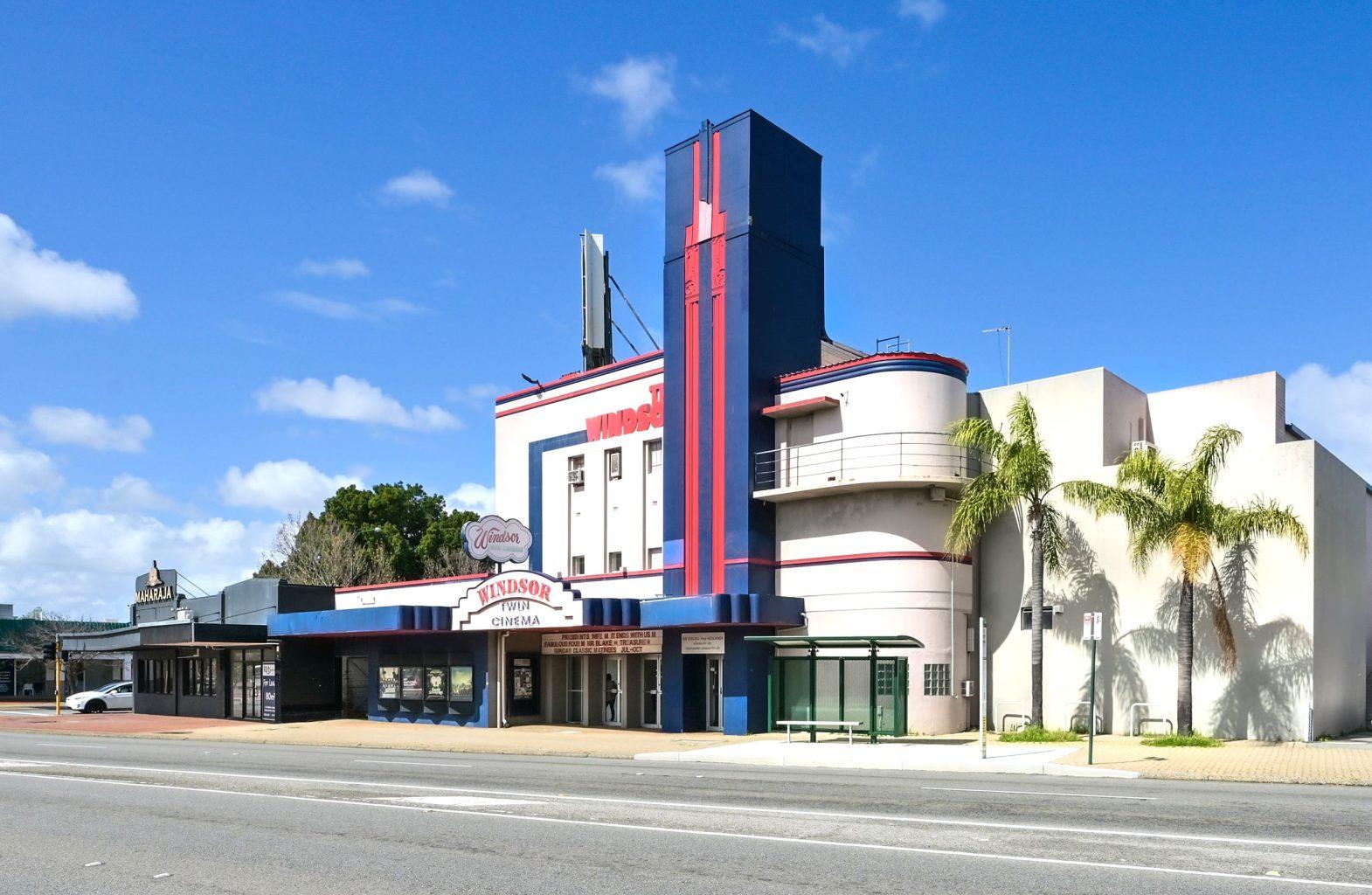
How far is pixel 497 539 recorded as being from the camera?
1452 inches

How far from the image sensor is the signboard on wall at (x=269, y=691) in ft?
135

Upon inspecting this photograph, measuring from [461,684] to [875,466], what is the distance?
14.9 m

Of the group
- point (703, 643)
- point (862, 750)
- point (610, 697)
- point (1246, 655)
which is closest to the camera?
point (862, 750)

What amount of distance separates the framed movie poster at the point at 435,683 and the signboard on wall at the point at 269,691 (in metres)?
6.10

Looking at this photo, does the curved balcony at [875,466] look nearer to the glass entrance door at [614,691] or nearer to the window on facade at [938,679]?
the window on facade at [938,679]

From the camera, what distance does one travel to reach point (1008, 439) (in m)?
31.6

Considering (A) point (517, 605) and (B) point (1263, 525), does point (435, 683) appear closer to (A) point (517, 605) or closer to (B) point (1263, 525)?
(A) point (517, 605)

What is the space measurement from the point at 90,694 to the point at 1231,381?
46.7 metres

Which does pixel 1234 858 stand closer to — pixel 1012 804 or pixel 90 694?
pixel 1012 804

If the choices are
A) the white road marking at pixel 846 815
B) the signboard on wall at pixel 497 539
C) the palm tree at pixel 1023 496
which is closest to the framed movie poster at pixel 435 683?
the signboard on wall at pixel 497 539

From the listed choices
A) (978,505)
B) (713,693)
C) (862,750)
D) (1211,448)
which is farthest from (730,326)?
(1211,448)

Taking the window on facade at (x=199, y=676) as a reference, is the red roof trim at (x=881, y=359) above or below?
above

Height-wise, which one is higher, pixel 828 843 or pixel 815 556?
pixel 815 556

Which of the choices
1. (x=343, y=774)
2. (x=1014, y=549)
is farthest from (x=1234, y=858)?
(x=1014, y=549)
